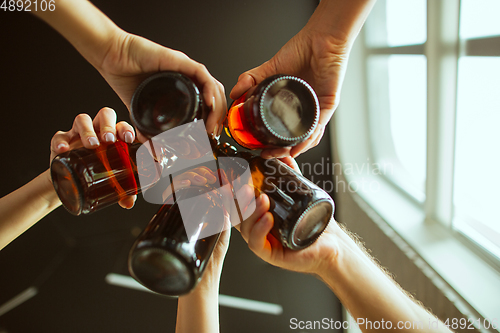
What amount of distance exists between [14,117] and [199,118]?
1.34 meters

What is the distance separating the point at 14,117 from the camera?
130 centimetres

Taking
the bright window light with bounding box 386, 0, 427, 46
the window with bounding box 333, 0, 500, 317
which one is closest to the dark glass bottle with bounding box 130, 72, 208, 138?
the window with bounding box 333, 0, 500, 317

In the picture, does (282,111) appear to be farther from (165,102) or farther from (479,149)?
(479,149)

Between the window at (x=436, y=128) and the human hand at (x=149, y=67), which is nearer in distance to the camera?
the human hand at (x=149, y=67)

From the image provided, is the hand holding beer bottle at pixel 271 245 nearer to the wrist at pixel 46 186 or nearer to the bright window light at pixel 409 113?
the wrist at pixel 46 186

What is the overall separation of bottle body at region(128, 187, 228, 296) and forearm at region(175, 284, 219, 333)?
349 millimetres

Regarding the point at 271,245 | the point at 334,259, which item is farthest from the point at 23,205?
the point at 334,259

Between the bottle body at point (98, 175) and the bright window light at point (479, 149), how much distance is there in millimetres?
1120

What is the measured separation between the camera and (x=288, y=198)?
1.46 feet

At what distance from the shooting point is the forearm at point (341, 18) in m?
0.67

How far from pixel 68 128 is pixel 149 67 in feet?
3.65

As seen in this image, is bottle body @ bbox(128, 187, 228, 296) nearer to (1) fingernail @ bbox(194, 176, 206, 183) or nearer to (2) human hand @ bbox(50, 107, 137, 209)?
(1) fingernail @ bbox(194, 176, 206, 183)

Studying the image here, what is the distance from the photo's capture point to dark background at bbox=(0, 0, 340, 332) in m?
1.26

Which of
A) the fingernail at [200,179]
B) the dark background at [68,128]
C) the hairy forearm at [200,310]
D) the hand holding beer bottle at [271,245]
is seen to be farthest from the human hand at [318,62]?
the dark background at [68,128]
